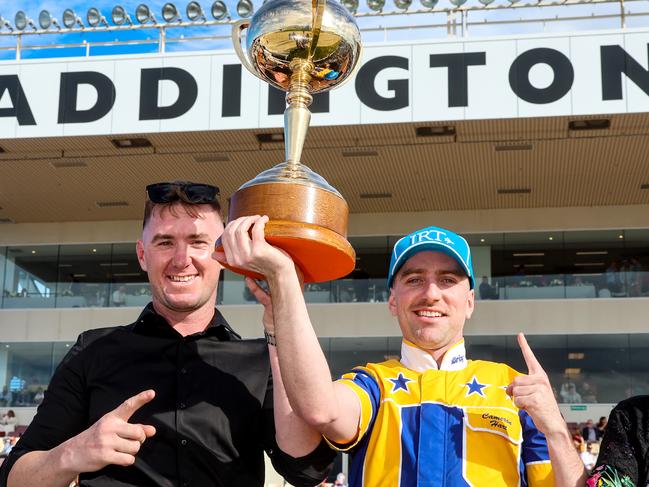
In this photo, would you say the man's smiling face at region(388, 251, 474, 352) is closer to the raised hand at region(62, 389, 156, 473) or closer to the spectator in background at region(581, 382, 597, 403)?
the raised hand at region(62, 389, 156, 473)

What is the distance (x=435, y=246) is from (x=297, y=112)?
58cm

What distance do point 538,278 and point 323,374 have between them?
17.4 meters

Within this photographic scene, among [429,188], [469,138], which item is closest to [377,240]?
[429,188]

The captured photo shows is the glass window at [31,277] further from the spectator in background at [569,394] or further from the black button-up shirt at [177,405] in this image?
the black button-up shirt at [177,405]

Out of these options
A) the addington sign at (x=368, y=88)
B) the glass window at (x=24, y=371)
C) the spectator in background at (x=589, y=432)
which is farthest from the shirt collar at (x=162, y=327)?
the glass window at (x=24, y=371)

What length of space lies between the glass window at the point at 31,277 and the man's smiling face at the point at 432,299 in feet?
63.1

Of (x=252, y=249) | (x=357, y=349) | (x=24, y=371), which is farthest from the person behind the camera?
(x=24, y=371)

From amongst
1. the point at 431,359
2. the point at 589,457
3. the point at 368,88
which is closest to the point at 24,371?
the point at 368,88

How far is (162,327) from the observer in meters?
2.65

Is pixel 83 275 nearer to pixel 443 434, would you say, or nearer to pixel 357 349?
pixel 357 349

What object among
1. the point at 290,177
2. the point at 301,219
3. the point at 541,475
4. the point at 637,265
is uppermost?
the point at 637,265


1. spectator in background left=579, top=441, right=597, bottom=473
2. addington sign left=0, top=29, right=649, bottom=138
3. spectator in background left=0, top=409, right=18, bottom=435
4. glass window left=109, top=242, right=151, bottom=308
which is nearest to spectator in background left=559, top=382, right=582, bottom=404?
spectator in background left=579, top=441, right=597, bottom=473

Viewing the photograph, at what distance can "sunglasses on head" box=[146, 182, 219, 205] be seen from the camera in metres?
2.57

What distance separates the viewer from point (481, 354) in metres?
18.5
